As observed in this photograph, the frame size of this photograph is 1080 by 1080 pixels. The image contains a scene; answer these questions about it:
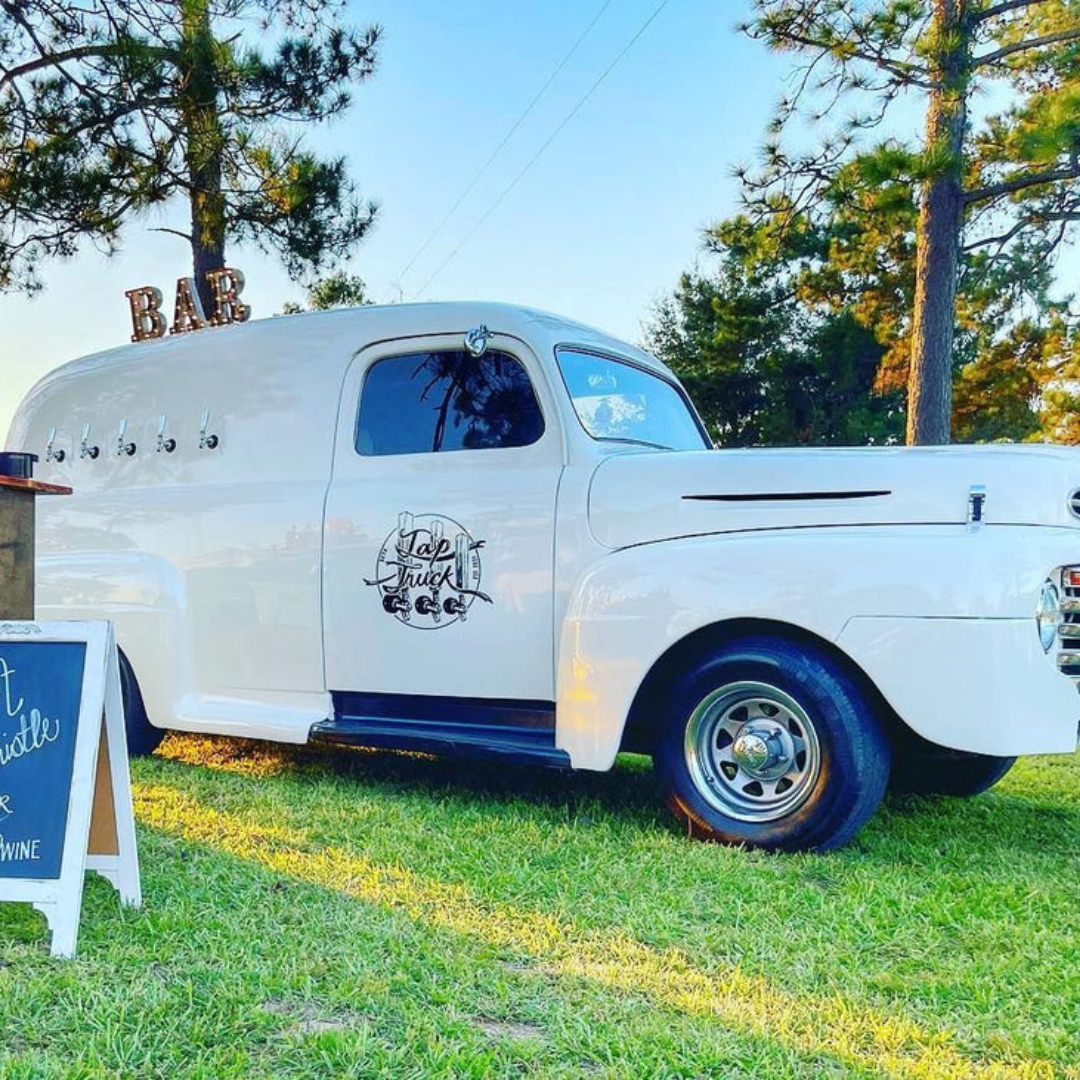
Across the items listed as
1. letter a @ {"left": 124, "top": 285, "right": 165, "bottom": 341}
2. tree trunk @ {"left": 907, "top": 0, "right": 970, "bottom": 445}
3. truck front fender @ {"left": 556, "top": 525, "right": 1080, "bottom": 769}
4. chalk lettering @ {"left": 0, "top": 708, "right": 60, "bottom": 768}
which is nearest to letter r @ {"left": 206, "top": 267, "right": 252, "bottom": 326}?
letter a @ {"left": 124, "top": 285, "right": 165, "bottom": 341}

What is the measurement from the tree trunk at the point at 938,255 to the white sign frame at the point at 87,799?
341 inches

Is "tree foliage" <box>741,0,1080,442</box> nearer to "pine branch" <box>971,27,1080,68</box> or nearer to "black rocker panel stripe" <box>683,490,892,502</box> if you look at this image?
"pine branch" <box>971,27,1080,68</box>

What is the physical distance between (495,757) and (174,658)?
1.80 meters

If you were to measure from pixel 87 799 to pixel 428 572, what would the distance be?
180 centimetres

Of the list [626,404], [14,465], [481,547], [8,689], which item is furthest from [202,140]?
[8,689]

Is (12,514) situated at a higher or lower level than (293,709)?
higher

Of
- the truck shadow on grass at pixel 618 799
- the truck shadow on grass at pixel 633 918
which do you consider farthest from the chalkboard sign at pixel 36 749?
the truck shadow on grass at pixel 618 799

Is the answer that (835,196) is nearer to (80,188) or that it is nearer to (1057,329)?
(80,188)

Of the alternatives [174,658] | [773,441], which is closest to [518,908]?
[174,658]

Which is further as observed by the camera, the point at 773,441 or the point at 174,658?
the point at 773,441

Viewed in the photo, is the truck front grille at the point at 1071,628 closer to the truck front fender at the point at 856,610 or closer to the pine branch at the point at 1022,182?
the truck front fender at the point at 856,610

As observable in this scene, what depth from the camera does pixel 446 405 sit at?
4363 mm

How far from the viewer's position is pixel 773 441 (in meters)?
24.6

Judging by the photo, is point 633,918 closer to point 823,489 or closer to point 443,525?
point 823,489
